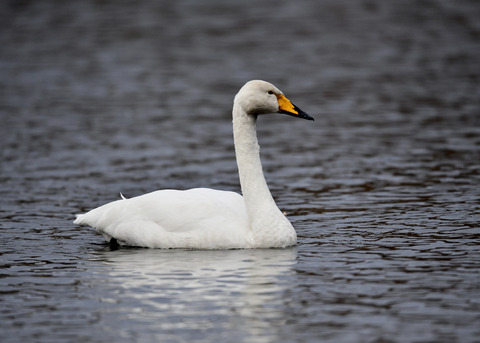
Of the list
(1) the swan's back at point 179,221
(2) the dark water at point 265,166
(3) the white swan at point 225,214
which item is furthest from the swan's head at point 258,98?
(2) the dark water at point 265,166

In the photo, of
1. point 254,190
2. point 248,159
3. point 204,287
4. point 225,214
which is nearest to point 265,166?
point 248,159

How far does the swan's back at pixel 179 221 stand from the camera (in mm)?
11594

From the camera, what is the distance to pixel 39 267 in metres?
10.9

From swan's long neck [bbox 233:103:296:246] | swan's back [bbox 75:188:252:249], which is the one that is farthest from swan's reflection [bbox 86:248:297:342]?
swan's long neck [bbox 233:103:296:246]

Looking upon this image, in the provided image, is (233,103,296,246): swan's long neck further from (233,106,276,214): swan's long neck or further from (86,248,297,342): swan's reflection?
(86,248,297,342): swan's reflection

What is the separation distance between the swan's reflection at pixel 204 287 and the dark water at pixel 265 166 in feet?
0.11

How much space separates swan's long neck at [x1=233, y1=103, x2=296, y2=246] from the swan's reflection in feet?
0.86

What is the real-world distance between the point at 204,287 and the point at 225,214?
199 centimetres

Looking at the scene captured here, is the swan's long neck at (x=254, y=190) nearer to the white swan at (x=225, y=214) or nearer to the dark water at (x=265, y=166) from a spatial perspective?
the white swan at (x=225, y=214)

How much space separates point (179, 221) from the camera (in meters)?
11.7

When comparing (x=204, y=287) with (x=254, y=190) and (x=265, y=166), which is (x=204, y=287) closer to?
(x=254, y=190)

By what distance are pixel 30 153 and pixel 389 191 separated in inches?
289

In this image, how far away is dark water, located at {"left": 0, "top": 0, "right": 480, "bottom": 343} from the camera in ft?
29.4

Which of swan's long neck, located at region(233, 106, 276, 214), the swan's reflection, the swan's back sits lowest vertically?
the swan's reflection
